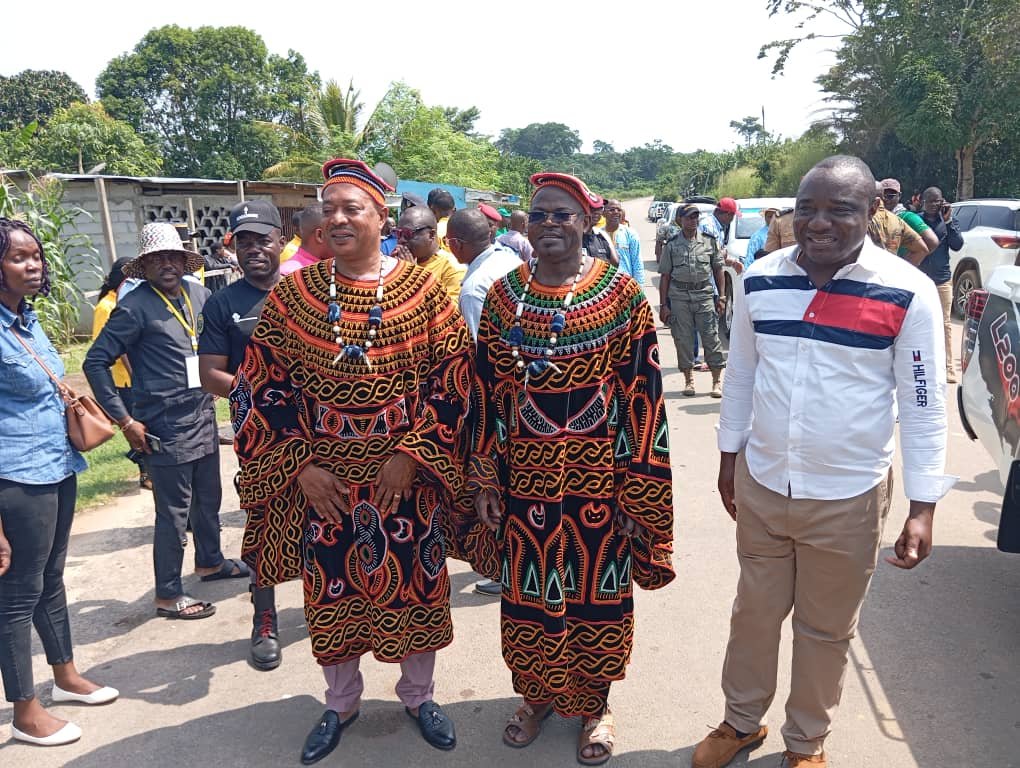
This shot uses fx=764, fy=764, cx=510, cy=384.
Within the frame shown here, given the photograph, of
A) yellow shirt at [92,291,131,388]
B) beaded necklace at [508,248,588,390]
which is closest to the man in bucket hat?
yellow shirt at [92,291,131,388]

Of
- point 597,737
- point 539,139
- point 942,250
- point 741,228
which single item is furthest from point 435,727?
point 539,139

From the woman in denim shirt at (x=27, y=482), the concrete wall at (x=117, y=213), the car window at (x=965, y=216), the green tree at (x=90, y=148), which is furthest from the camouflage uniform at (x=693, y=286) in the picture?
the green tree at (x=90, y=148)

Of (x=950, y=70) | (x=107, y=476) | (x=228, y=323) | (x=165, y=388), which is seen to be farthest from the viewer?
(x=950, y=70)

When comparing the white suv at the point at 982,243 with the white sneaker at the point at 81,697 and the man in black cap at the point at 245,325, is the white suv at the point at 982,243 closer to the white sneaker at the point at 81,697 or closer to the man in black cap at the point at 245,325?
the man in black cap at the point at 245,325

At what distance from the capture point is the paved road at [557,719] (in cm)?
286

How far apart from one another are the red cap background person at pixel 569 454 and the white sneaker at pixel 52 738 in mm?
1759

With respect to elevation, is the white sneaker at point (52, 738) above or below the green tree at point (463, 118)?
below

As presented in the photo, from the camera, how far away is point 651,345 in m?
2.66

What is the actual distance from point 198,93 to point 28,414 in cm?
4533

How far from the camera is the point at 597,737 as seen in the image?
281cm

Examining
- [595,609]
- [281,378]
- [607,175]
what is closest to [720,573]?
[595,609]

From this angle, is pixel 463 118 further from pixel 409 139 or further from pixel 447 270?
pixel 447 270

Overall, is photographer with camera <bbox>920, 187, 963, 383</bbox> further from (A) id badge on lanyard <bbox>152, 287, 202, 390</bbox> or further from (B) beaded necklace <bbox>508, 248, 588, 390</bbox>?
(A) id badge on lanyard <bbox>152, 287, 202, 390</bbox>

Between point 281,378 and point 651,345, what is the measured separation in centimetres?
133
